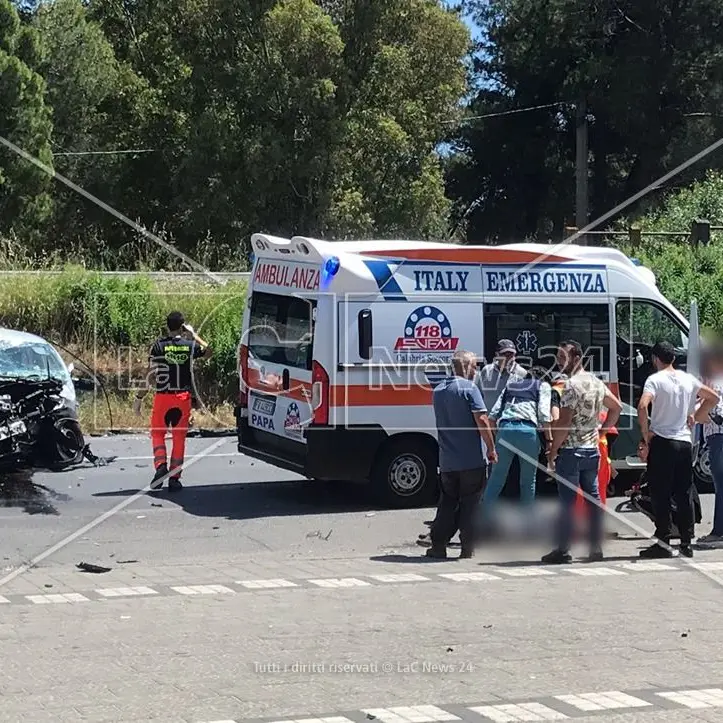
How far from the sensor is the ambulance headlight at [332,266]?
11.8 metres

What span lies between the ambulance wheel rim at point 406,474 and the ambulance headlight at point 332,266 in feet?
6.32

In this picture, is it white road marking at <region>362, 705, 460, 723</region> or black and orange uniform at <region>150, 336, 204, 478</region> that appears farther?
black and orange uniform at <region>150, 336, 204, 478</region>

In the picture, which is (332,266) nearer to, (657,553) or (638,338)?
(638,338)

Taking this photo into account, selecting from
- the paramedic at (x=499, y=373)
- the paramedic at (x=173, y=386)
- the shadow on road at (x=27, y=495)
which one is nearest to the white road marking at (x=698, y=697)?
the paramedic at (x=499, y=373)

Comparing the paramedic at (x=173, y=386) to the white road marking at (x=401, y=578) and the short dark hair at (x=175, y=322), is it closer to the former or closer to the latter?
the short dark hair at (x=175, y=322)

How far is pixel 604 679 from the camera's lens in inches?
270

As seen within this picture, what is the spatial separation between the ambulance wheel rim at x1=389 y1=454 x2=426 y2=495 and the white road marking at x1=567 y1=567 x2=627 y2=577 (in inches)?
106

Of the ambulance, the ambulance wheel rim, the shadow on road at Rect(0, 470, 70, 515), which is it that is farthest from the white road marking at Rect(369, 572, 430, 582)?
the shadow on road at Rect(0, 470, 70, 515)

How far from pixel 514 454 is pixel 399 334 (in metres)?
1.68

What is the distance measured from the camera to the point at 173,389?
13.2 meters

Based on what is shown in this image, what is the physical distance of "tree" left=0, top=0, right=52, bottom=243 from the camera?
117ft

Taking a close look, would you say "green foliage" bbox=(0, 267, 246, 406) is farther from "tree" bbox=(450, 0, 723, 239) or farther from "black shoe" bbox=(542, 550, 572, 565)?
"tree" bbox=(450, 0, 723, 239)

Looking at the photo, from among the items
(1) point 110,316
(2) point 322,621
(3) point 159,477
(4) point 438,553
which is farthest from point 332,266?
(1) point 110,316

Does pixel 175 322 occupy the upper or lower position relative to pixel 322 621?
upper
